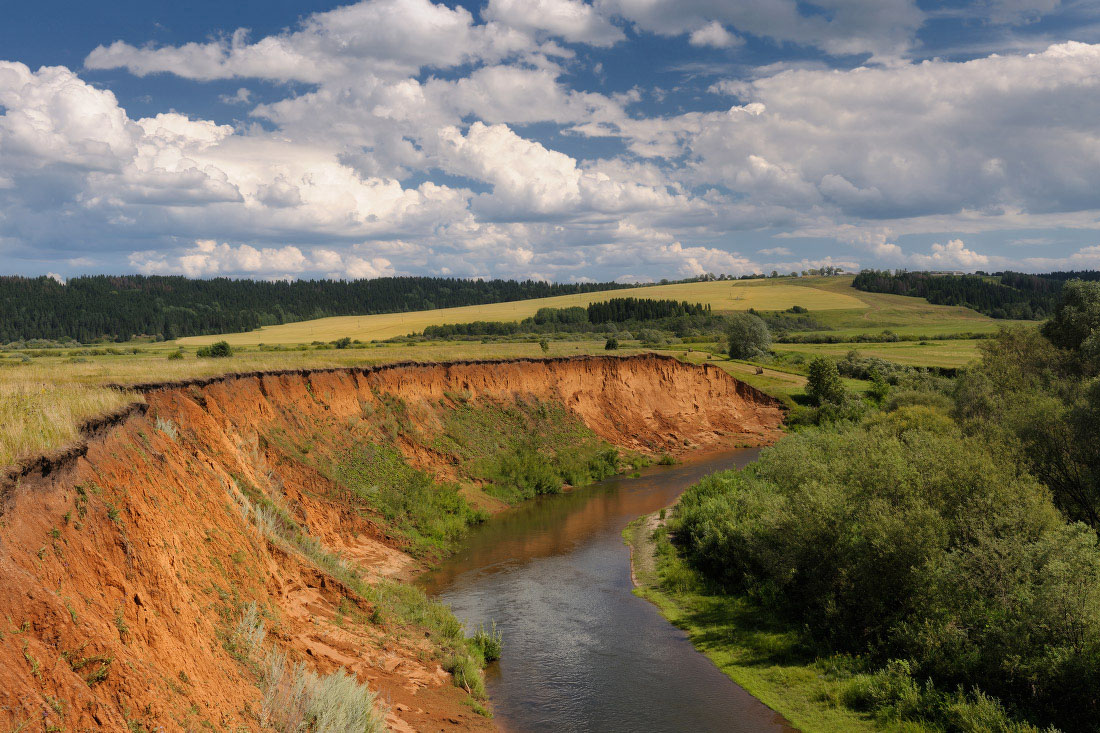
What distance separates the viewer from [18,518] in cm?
1055

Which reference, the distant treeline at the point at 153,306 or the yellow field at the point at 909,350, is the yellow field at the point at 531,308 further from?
the yellow field at the point at 909,350

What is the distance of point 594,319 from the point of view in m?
143

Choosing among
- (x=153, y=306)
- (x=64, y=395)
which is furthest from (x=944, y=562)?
(x=153, y=306)

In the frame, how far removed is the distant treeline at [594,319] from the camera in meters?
127

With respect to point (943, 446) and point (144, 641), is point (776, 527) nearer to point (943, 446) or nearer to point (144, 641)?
point (943, 446)

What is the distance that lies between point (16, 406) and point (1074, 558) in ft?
87.6

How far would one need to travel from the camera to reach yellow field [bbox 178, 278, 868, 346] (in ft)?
416

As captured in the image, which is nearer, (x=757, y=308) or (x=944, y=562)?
(x=944, y=562)

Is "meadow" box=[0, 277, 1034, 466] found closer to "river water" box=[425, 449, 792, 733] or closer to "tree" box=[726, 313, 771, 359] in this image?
"tree" box=[726, 313, 771, 359]

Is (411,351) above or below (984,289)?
below

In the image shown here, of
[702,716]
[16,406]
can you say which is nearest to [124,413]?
[16,406]

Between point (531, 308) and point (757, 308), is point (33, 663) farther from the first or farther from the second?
point (531, 308)

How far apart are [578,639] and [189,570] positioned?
45.0ft

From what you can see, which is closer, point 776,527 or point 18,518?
point 18,518
